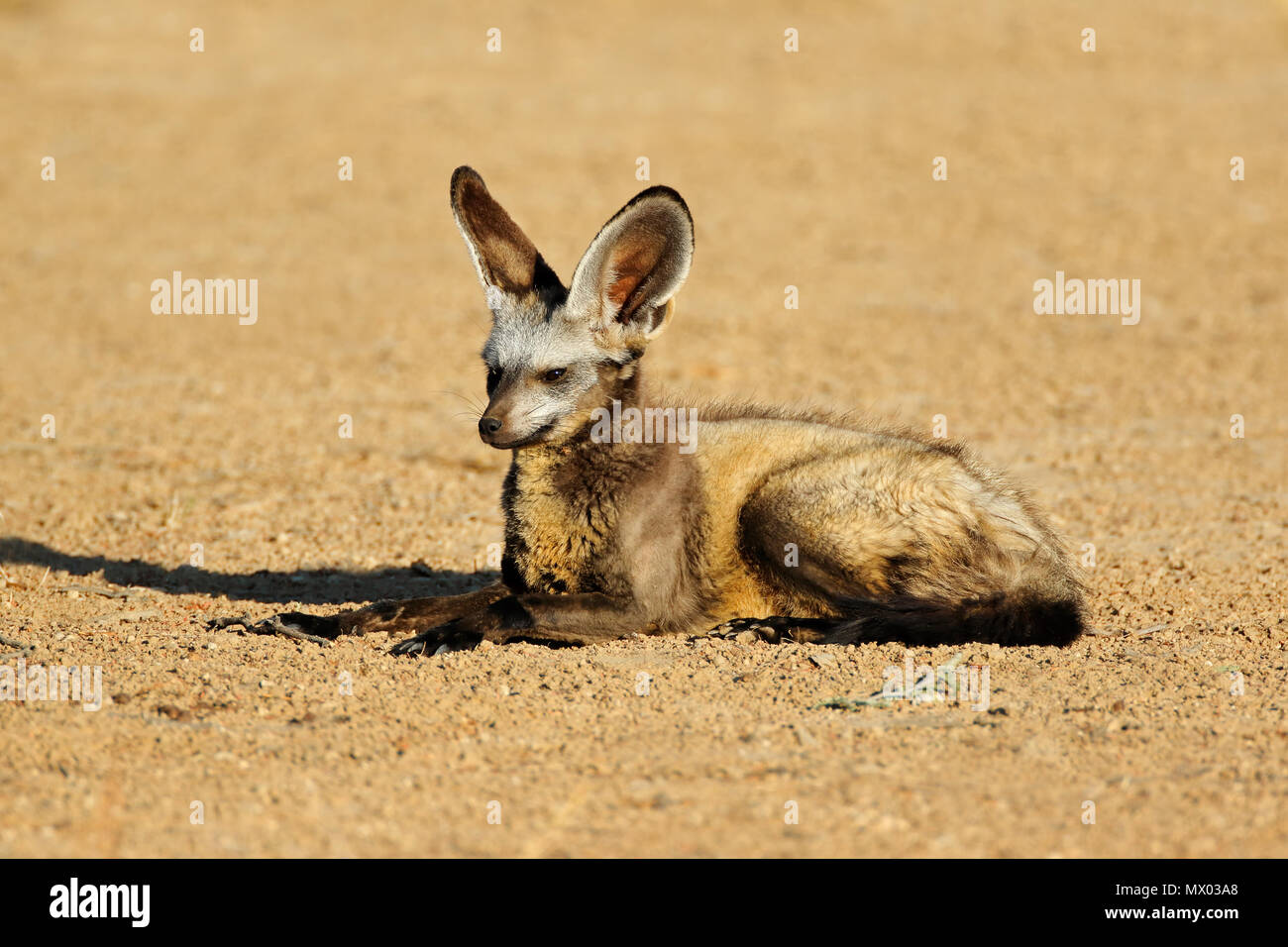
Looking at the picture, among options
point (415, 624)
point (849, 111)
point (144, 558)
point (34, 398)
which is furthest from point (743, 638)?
point (849, 111)

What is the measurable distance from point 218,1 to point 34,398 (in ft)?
46.3

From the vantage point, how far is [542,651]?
5578 mm

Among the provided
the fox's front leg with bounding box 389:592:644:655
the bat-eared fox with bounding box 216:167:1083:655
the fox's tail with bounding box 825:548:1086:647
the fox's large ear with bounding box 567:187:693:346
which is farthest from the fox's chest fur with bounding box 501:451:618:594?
the fox's tail with bounding box 825:548:1086:647

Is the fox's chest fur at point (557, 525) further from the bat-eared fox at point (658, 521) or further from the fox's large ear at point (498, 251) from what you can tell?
the fox's large ear at point (498, 251)

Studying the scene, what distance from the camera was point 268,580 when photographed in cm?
725

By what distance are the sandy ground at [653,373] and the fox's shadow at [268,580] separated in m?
0.04

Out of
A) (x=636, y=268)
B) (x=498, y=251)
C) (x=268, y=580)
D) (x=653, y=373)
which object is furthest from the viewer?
(x=268, y=580)

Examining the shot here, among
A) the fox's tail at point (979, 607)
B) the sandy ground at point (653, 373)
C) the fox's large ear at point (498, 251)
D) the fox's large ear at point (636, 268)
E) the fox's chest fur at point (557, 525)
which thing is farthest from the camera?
the fox's large ear at point (498, 251)

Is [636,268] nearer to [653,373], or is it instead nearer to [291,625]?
[653,373]

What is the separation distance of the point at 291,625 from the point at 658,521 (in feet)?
5.32

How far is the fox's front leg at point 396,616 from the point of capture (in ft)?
19.4

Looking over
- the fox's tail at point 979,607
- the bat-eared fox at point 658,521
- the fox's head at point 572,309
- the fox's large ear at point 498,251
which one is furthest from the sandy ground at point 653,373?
the fox's large ear at point 498,251

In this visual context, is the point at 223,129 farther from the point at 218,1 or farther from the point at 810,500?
the point at 810,500

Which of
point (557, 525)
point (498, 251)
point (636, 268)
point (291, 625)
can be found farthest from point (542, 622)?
point (498, 251)
